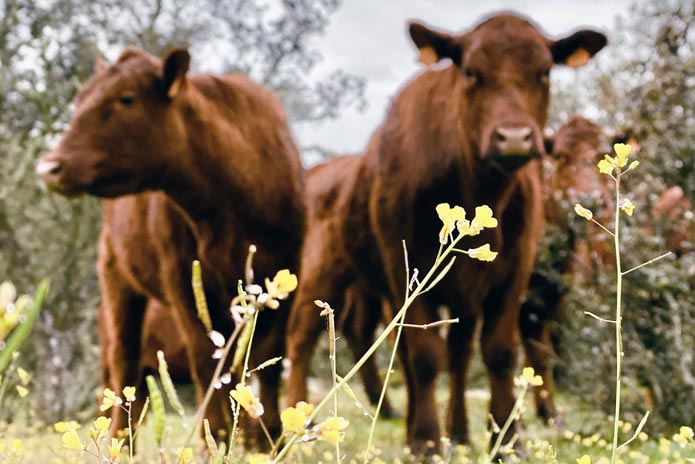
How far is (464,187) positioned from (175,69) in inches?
66.1

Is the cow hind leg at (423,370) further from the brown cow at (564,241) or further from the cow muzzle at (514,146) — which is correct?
the brown cow at (564,241)

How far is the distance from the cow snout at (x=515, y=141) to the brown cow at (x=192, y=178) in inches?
51.4

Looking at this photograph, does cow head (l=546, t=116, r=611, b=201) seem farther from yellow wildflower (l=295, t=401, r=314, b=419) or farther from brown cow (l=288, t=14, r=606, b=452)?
yellow wildflower (l=295, t=401, r=314, b=419)

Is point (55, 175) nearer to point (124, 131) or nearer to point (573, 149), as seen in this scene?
point (124, 131)

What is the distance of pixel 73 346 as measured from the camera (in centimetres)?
984

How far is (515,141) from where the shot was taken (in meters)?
3.65

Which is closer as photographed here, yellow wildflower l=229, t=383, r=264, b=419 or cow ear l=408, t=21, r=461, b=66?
yellow wildflower l=229, t=383, r=264, b=419

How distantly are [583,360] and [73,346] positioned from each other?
6.70m

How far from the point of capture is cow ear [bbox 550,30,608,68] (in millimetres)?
4516

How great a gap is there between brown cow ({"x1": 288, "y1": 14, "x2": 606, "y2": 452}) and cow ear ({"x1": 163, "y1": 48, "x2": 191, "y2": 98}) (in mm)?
1304

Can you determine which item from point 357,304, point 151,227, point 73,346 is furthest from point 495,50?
point 73,346

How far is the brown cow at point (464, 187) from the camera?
13.5ft

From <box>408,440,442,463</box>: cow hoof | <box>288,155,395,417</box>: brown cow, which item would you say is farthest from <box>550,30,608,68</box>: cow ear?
<box>408,440,442,463</box>: cow hoof

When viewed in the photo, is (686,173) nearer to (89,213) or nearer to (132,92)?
(132,92)
